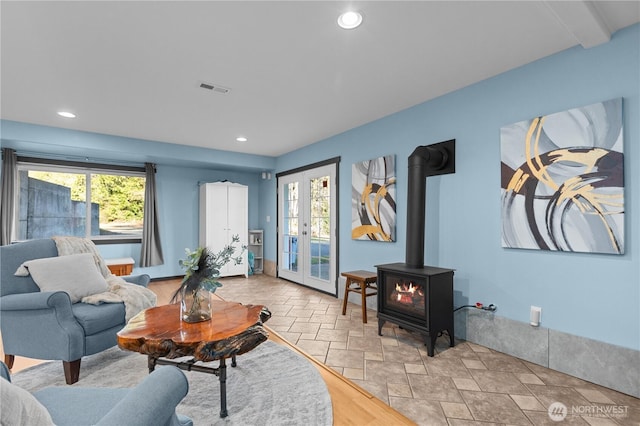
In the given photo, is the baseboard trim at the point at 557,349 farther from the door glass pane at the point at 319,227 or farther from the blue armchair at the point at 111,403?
the blue armchair at the point at 111,403

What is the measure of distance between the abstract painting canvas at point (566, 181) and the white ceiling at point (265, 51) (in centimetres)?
56

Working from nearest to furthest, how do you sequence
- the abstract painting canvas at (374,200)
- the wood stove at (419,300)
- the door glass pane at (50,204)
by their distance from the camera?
the wood stove at (419,300), the abstract painting canvas at (374,200), the door glass pane at (50,204)

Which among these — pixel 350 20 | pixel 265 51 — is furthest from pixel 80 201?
pixel 350 20

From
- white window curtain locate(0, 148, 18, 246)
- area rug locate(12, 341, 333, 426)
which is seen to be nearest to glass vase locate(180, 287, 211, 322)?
area rug locate(12, 341, 333, 426)

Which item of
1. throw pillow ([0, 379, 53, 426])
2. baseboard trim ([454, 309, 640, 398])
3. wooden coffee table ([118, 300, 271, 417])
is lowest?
baseboard trim ([454, 309, 640, 398])

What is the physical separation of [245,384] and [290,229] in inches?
152

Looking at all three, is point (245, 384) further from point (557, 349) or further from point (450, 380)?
point (557, 349)

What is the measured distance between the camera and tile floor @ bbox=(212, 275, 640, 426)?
1839mm

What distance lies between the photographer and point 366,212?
4.10 meters

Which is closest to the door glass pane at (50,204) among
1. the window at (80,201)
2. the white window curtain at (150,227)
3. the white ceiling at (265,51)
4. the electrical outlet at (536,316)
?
the window at (80,201)

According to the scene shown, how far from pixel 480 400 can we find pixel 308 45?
2710mm

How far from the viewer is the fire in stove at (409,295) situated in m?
2.79

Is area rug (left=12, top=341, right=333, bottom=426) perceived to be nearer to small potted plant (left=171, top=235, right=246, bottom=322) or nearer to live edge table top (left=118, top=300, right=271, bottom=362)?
live edge table top (left=118, top=300, right=271, bottom=362)

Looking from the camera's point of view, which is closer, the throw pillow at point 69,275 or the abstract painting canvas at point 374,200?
the throw pillow at point 69,275
